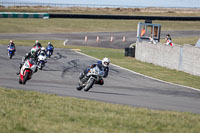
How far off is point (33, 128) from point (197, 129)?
349 cm

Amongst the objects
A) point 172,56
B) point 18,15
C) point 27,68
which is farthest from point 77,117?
point 18,15

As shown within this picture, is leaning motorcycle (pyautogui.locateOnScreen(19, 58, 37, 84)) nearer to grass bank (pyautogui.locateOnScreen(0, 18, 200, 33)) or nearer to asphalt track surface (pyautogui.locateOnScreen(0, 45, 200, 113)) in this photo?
asphalt track surface (pyautogui.locateOnScreen(0, 45, 200, 113))

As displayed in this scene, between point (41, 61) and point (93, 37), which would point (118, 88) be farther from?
point (93, 37)

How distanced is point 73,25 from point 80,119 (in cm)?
5292

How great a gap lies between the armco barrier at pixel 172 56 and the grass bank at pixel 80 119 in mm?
11975

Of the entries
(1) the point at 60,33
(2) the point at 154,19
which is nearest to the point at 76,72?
(1) the point at 60,33

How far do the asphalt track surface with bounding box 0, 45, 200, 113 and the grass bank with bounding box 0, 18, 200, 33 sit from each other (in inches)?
1325

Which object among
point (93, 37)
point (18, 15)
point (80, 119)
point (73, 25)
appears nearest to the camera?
point (80, 119)

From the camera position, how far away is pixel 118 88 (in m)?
16.1

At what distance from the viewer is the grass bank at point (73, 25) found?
55.8 meters

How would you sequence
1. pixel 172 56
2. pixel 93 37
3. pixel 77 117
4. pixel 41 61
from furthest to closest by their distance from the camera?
pixel 93 37
pixel 172 56
pixel 41 61
pixel 77 117

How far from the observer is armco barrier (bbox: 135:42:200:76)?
71.5ft

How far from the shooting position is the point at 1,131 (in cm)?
723

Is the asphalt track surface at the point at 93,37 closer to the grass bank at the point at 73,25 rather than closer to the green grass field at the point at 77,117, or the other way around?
the grass bank at the point at 73,25
